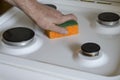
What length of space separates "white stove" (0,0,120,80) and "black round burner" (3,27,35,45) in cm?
1

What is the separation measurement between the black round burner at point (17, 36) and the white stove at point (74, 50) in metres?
0.01

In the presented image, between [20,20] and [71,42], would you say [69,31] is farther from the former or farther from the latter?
[20,20]

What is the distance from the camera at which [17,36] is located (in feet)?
2.13

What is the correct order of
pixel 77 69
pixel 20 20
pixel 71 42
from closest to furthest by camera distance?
pixel 77 69, pixel 71 42, pixel 20 20

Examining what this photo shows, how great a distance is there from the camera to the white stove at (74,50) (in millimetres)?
551

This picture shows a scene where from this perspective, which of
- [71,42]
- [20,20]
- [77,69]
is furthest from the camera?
[20,20]

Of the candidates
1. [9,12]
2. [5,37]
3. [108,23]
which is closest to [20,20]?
[9,12]

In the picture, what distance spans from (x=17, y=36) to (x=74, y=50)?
0.14 m

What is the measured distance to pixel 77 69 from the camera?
558 mm

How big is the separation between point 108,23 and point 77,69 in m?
0.21

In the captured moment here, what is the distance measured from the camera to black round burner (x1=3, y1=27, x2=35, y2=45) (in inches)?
25.0

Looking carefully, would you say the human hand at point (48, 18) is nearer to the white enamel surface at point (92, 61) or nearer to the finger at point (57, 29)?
the finger at point (57, 29)

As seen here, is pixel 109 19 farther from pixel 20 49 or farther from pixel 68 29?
pixel 20 49

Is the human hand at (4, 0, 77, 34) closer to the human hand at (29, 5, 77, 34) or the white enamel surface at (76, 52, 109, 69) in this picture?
the human hand at (29, 5, 77, 34)
